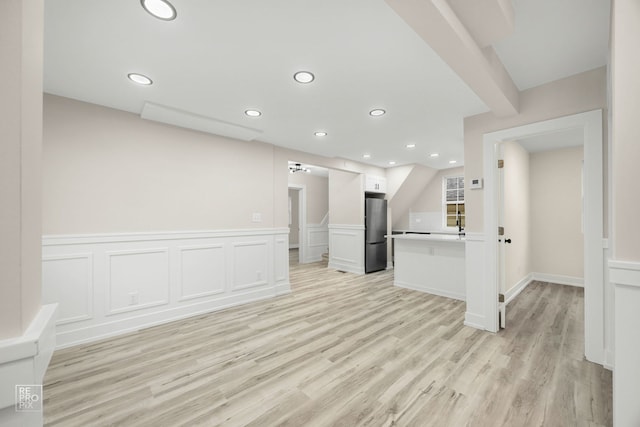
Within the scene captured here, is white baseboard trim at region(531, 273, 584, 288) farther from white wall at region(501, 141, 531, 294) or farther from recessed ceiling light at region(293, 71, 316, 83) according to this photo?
recessed ceiling light at region(293, 71, 316, 83)

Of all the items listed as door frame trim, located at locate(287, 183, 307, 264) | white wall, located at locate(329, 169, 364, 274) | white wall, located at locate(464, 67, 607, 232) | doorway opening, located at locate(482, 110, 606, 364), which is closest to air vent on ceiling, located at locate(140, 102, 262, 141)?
white wall, located at locate(464, 67, 607, 232)

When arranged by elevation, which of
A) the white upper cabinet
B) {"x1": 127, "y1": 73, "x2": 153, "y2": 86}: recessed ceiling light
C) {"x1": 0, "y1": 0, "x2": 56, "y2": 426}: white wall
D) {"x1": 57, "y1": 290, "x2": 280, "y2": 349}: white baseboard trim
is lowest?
{"x1": 57, "y1": 290, "x2": 280, "y2": 349}: white baseboard trim

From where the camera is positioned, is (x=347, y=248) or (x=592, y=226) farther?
(x=347, y=248)

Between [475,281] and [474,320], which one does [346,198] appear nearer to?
[475,281]

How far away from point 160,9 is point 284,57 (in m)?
0.79

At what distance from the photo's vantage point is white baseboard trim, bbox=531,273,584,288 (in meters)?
4.48

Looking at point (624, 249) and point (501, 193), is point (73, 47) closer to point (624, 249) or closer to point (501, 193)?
point (624, 249)

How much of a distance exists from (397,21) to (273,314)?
3.25 metres

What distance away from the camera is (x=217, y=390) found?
6.15 ft

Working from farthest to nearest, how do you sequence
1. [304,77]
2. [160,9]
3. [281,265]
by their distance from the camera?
[281,265] < [304,77] < [160,9]

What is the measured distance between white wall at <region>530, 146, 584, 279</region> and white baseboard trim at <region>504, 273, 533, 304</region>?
1.30 ft

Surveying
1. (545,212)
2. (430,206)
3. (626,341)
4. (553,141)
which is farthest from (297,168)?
(626,341)

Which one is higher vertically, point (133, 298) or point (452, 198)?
point (452, 198)

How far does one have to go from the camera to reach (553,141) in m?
4.17
